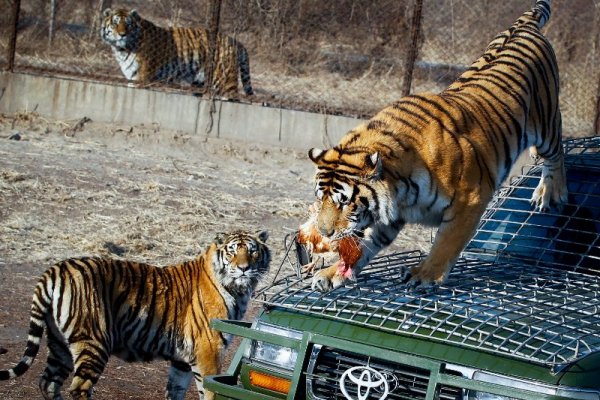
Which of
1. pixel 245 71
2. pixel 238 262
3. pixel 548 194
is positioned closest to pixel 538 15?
pixel 548 194

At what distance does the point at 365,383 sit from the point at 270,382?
525mm

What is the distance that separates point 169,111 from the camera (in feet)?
41.5

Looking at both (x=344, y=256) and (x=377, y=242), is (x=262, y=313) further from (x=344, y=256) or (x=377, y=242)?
(x=377, y=242)

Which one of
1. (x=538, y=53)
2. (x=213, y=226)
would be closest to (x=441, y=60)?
(x=213, y=226)

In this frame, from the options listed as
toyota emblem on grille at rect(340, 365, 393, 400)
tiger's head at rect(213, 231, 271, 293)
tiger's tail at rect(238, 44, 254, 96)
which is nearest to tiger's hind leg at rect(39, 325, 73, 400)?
tiger's head at rect(213, 231, 271, 293)

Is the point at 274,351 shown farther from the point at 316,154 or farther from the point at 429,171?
the point at 429,171

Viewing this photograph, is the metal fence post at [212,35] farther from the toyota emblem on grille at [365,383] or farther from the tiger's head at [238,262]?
the toyota emblem on grille at [365,383]

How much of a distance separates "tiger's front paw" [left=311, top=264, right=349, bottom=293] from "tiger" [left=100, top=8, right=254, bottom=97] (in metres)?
8.33

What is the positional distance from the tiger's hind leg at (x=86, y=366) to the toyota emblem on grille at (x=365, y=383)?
2.16m

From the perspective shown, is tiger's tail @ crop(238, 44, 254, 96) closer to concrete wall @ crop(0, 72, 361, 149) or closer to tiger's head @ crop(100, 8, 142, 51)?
concrete wall @ crop(0, 72, 361, 149)

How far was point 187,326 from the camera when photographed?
260 inches

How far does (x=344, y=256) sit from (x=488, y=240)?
97 cm

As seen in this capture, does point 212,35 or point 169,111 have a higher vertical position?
point 212,35

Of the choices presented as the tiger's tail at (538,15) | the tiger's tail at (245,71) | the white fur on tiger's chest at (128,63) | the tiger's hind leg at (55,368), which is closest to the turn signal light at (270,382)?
the tiger's hind leg at (55,368)
